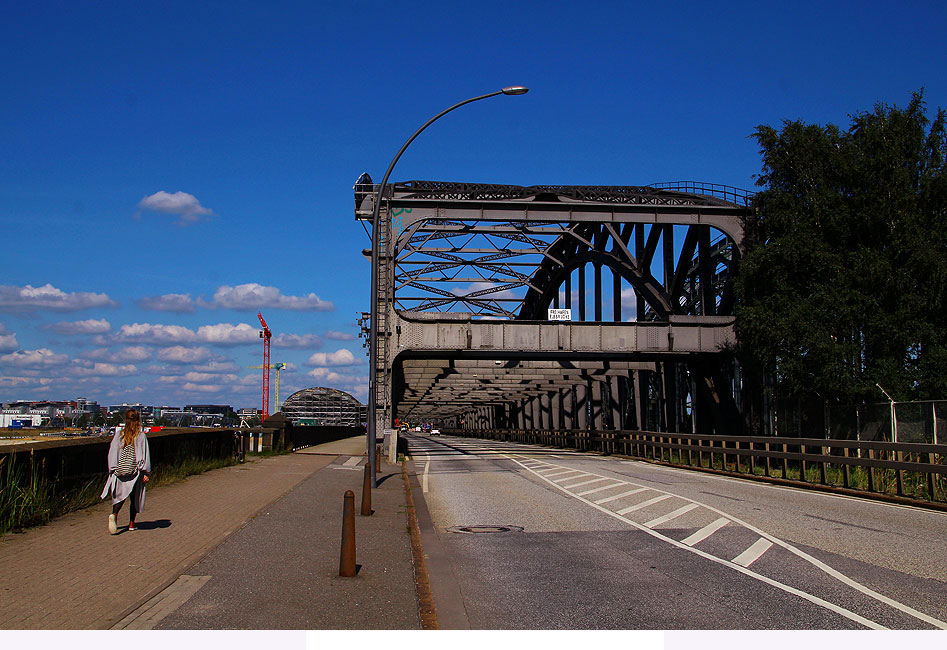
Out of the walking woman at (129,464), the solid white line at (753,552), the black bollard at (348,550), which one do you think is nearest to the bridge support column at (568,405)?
the solid white line at (753,552)

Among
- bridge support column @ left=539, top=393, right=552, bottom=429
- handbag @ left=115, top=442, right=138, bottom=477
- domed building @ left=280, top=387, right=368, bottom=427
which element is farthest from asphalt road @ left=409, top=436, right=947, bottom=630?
domed building @ left=280, top=387, right=368, bottom=427

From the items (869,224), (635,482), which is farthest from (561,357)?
(635,482)

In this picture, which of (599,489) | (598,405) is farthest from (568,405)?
(599,489)

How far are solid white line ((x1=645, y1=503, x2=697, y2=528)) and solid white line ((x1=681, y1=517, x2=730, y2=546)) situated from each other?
79cm

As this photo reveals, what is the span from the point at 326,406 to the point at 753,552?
17811 cm

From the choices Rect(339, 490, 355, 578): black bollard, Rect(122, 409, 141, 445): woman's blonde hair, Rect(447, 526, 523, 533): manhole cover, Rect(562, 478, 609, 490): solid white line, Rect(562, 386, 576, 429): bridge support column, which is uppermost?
Rect(562, 386, 576, 429): bridge support column

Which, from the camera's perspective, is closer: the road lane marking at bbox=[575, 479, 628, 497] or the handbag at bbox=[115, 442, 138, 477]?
the handbag at bbox=[115, 442, 138, 477]

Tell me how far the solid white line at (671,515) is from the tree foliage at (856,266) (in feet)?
56.9

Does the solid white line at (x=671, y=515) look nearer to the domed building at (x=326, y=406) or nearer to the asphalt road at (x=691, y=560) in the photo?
the asphalt road at (x=691, y=560)

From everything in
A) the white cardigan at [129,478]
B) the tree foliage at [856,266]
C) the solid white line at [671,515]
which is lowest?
the solid white line at [671,515]

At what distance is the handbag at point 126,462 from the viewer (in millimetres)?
11578

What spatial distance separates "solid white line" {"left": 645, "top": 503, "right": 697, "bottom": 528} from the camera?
13.5 metres

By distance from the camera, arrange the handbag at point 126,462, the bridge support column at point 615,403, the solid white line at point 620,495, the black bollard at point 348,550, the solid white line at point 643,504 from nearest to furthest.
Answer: the black bollard at point 348,550 < the handbag at point 126,462 < the solid white line at point 643,504 < the solid white line at point 620,495 < the bridge support column at point 615,403

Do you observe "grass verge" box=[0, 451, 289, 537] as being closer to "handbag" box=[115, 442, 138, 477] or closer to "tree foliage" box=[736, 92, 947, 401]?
"handbag" box=[115, 442, 138, 477]
